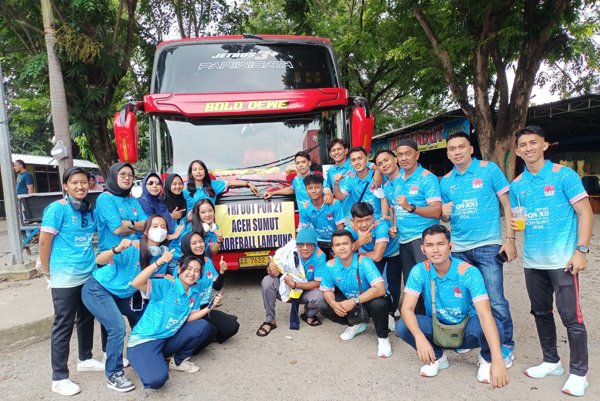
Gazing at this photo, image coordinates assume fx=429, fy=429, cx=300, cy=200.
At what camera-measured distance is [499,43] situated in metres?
9.87

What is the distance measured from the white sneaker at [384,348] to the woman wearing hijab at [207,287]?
129 centimetres

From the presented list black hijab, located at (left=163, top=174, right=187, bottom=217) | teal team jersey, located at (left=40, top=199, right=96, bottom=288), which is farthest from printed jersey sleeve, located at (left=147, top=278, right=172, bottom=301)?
black hijab, located at (left=163, top=174, right=187, bottom=217)

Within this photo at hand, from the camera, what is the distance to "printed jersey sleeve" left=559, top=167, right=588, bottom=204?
283 cm

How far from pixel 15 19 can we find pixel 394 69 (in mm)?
11751

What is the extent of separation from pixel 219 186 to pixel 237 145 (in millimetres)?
721

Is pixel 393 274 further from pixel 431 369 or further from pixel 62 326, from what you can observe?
pixel 62 326

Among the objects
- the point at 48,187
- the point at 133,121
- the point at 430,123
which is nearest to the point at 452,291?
the point at 133,121

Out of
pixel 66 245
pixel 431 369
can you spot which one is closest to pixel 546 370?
pixel 431 369

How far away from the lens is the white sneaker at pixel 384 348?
11.5 feet

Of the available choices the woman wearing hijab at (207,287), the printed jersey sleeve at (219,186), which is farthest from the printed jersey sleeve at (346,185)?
the woman wearing hijab at (207,287)

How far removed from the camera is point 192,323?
3.38 m

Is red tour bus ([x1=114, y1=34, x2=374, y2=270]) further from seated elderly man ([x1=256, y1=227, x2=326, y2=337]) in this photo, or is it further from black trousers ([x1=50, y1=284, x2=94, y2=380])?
black trousers ([x1=50, y1=284, x2=94, y2=380])

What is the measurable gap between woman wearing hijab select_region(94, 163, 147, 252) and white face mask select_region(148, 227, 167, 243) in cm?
37

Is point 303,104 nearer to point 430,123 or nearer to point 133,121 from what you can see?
point 133,121
